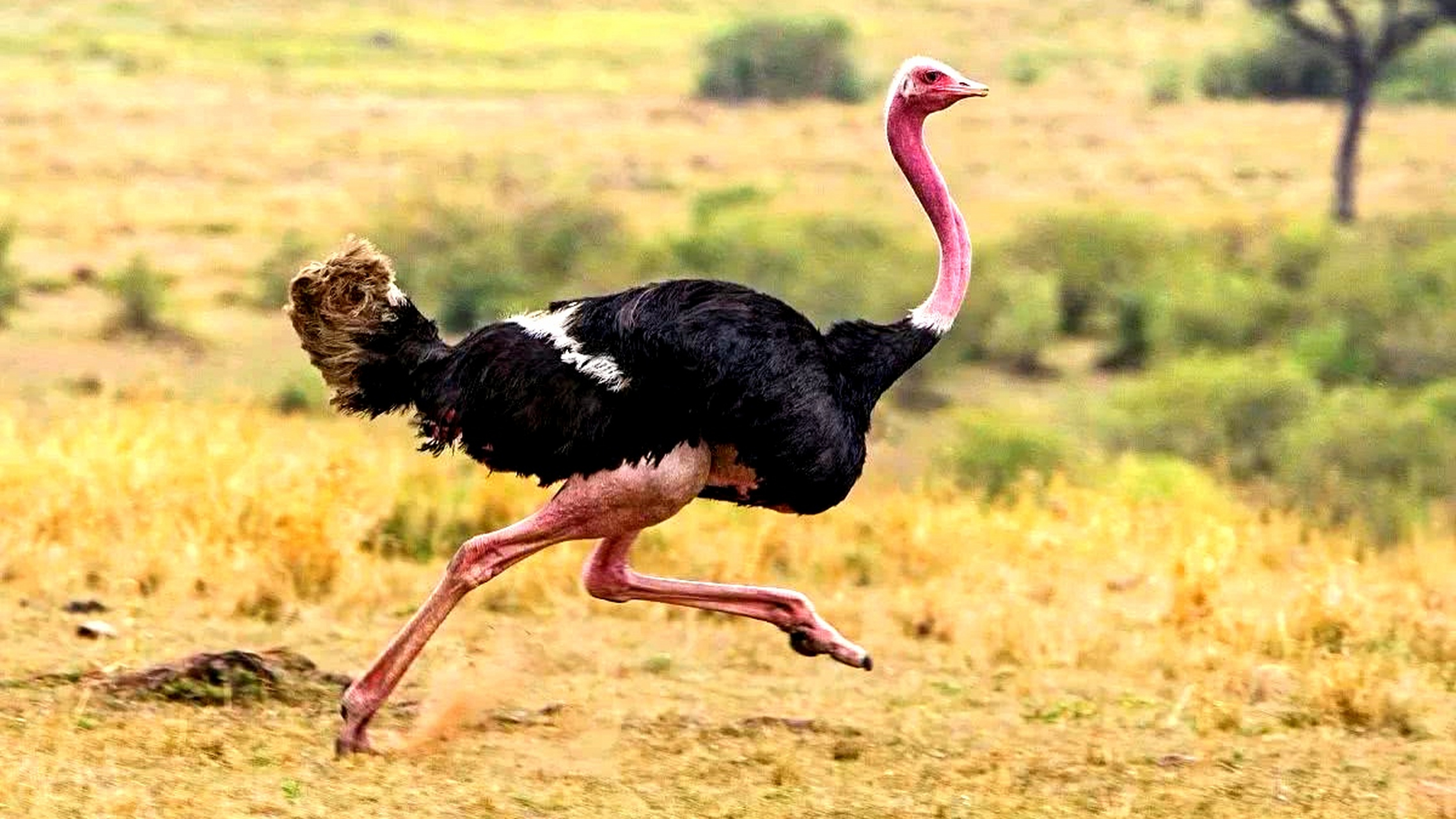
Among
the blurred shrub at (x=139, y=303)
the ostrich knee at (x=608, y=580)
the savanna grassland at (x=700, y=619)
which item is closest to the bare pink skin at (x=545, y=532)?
the savanna grassland at (x=700, y=619)

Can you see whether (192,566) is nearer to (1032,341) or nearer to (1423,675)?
(1423,675)

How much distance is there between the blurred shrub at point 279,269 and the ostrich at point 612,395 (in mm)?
12908

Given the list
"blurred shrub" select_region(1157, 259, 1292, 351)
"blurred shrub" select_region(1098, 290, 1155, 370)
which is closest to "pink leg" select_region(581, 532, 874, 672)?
"blurred shrub" select_region(1157, 259, 1292, 351)

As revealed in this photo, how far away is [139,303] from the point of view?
18000mm

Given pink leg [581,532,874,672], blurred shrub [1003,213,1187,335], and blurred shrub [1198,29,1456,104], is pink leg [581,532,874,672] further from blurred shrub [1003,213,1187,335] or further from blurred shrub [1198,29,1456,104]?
blurred shrub [1198,29,1456,104]

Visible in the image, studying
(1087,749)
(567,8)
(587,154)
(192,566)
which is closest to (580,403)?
(1087,749)

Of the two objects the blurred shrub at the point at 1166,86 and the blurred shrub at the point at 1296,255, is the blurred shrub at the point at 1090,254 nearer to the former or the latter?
the blurred shrub at the point at 1296,255

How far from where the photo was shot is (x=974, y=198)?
98.3 feet

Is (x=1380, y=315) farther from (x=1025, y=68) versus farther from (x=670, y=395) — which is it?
(x=1025, y=68)

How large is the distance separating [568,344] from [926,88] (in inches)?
49.7

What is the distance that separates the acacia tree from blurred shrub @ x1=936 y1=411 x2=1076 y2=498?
15.3 metres

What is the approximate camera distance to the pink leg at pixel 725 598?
19.8 ft

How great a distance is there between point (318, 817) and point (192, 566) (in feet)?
10.1

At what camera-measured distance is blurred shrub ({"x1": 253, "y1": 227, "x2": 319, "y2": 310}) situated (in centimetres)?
1975
